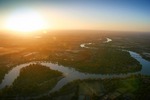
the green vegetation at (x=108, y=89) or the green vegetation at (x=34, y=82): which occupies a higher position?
the green vegetation at (x=108, y=89)

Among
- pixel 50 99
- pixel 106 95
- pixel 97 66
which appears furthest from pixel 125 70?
pixel 50 99

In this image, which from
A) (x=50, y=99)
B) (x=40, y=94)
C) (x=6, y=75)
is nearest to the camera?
(x=50, y=99)

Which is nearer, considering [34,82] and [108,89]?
[108,89]

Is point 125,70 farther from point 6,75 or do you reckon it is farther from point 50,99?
point 6,75

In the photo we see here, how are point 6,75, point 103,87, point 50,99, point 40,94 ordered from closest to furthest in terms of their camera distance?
point 50,99 → point 40,94 → point 103,87 → point 6,75

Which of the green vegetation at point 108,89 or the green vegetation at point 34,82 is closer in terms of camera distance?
the green vegetation at point 108,89

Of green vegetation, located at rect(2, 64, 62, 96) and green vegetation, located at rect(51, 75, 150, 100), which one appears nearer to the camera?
green vegetation, located at rect(51, 75, 150, 100)

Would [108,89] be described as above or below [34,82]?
above

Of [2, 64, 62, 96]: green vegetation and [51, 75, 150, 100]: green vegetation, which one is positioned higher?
[51, 75, 150, 100]: green vegetation
